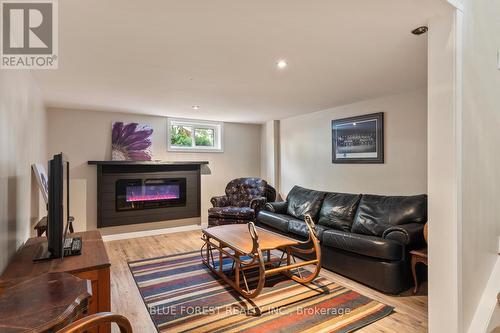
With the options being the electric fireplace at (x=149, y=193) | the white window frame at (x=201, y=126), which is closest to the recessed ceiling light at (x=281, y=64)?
the white window frame at (x=201, y=126)

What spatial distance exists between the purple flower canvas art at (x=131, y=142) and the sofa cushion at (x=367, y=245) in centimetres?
367

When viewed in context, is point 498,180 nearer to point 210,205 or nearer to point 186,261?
point 186,261

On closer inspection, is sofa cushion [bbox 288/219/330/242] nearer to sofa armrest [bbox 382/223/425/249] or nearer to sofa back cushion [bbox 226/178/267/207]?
sofa armrest [bbox 382/223/425/249]

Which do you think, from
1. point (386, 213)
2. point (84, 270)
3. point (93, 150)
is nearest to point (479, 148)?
point (386, 213)

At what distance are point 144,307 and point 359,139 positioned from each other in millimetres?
3607

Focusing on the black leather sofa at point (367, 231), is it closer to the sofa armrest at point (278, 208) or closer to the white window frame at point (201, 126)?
the sofa armrest at point (278, 208)

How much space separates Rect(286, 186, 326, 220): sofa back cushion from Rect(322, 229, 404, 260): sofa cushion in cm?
93

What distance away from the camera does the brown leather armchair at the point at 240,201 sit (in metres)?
4.89

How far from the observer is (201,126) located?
19.3 ft

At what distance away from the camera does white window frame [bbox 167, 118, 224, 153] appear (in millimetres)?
5488

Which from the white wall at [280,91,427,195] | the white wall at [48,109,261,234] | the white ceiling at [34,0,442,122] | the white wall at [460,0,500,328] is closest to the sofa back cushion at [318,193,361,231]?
the white wall at [280,91,427,195]

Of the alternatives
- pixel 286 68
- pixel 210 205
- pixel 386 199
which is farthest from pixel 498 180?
pixel 210 205

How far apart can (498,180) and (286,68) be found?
2.02 meters

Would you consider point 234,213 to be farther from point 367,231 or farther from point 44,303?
point 44,303
